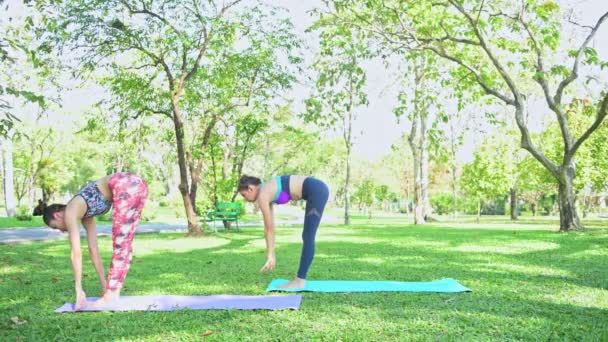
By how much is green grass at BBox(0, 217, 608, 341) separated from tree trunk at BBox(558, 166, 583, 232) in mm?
4759

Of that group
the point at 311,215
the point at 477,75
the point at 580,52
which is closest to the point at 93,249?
the point at 311,215

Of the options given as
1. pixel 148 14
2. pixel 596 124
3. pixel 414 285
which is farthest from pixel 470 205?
pixel 414 285

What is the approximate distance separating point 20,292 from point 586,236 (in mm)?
12543

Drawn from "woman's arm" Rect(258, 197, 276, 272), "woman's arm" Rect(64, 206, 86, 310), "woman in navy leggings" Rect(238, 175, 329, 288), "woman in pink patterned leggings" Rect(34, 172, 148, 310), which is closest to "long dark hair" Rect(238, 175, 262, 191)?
"woman in navy leggings" Rect(238, 175, 329, 288)

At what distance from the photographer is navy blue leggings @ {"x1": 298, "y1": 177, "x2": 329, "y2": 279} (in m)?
5.64

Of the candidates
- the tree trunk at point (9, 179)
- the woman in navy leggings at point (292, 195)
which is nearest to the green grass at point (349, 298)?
the woman in navy leggings at point (292, 195)

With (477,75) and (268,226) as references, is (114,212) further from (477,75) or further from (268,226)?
(477,75)

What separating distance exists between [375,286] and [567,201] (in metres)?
11.1

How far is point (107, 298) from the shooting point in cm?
498

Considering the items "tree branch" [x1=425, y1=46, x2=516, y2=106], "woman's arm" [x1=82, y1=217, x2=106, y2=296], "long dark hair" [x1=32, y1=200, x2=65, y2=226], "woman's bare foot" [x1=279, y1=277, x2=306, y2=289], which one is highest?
"tree branch" [x1=425, y1=46, x2=516, y2=106]

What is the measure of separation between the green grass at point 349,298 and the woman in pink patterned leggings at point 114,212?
0.58 m

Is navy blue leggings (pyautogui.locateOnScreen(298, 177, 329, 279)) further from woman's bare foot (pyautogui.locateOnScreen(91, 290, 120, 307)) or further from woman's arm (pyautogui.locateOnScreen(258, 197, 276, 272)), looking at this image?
woman's bare foot (pyautogui.locateOnScreen(91, 290, 120, 307))

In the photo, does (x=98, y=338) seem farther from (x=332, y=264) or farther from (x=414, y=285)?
(x=332, y=264)

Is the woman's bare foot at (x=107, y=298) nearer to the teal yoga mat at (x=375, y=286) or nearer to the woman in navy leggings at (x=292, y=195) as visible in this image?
the teal yoga mat at (x=375, y=286)
